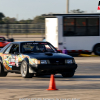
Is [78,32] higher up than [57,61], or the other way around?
[78,32]

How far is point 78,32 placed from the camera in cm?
2548

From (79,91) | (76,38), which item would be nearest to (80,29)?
(76,38)

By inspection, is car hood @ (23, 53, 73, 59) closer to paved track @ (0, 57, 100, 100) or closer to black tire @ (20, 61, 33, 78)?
black tire @ (20, 61, 33, 78)

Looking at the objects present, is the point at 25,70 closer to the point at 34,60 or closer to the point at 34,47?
the point at 34,60

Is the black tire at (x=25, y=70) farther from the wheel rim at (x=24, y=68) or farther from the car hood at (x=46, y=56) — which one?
the car hood at (x=46, y=56)

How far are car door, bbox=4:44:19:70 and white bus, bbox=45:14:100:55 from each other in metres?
11.7

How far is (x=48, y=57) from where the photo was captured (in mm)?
12227

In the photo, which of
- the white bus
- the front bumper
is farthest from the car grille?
the white bus

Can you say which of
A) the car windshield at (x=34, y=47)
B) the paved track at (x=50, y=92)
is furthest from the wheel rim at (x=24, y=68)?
the paved track at (x=50, y=92)

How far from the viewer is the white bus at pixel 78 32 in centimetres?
2517

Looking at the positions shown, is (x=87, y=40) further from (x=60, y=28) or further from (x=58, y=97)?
(x=58, y=97)

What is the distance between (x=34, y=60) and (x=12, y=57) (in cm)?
129

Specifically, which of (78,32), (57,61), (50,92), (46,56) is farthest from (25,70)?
(78,32)

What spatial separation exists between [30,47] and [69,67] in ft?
5.69
